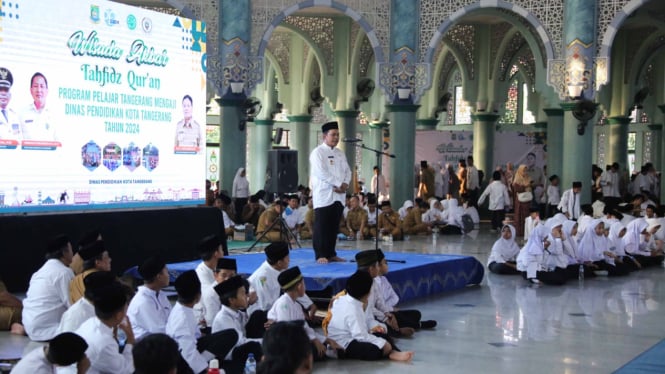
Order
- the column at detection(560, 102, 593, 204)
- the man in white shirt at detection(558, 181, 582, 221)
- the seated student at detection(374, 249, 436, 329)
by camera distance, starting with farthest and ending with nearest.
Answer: the column at detection(560, 102, 593, 204) < the man in white shirt at detection(558, 181, 582, 221) < the seated student at detection(374, 249, 436, 329)

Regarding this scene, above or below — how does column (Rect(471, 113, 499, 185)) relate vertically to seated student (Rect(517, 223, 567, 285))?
above

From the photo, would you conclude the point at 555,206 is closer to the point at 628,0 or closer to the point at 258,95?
the point at 628,0

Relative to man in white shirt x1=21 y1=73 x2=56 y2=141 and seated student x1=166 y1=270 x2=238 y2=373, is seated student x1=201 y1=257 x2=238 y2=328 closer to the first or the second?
seated student x1=166 y1=270 x2=238 y2=373

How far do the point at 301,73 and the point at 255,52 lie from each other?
15.2 feet

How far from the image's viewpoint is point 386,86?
1379cm

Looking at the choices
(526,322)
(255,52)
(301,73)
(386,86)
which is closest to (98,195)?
(526,322)

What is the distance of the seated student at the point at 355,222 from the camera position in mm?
12866

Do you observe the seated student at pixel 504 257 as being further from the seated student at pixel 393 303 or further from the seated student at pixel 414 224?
the seated student at pixel 414 224

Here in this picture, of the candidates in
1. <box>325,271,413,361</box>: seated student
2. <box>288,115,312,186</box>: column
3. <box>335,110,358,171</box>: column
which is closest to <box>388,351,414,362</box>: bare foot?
<box>325,271,413,361</box>: seated student

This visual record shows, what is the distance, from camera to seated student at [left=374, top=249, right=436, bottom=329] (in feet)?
20.1

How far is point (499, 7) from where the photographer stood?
44.1 feet

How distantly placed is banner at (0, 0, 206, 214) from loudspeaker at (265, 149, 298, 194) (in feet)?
4.54

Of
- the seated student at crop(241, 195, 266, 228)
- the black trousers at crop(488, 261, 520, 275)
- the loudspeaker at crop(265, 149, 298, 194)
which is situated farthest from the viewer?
the seated student at crop(241, 195, 266, 228)

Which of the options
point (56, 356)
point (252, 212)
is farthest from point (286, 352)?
point (252, 212)
